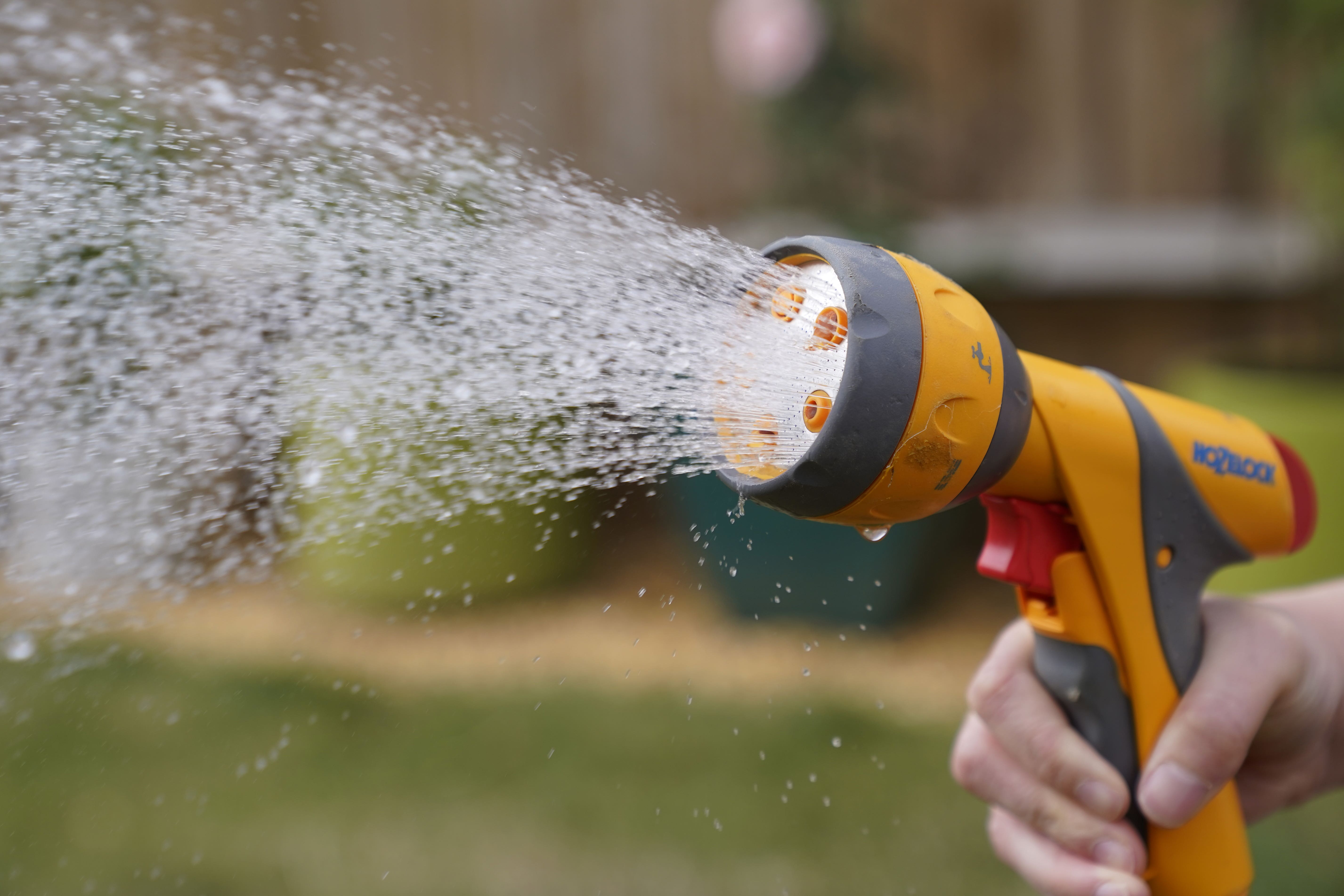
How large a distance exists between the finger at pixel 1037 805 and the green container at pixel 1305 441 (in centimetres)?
126

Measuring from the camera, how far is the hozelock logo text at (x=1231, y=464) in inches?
37.4

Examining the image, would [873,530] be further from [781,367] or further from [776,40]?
[776,40]

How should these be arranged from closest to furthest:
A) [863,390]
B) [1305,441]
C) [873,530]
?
1. [863,390]
2. [873,530]
3. [1305,441]

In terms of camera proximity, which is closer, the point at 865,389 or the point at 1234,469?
the point at 865,389

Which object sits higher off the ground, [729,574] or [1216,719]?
[1216,719]

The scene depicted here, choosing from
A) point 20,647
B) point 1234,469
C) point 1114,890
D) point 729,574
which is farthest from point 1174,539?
point 729,574

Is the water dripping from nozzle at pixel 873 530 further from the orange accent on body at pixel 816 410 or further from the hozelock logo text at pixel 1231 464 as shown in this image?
the hozelock logo text at pixel 1231 464

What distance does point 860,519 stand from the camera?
0.80m

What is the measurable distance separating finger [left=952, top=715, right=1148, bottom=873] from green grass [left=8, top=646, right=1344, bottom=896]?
2.98 ft

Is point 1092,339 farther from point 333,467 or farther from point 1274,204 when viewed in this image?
point 333,467

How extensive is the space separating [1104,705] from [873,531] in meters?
0.30

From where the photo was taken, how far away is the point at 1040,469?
871mm

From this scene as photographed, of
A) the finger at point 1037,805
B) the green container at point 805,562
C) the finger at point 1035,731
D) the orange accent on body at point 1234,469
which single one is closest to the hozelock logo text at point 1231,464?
the orange accent on body at point 1234,469

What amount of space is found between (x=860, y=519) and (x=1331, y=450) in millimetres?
1696
